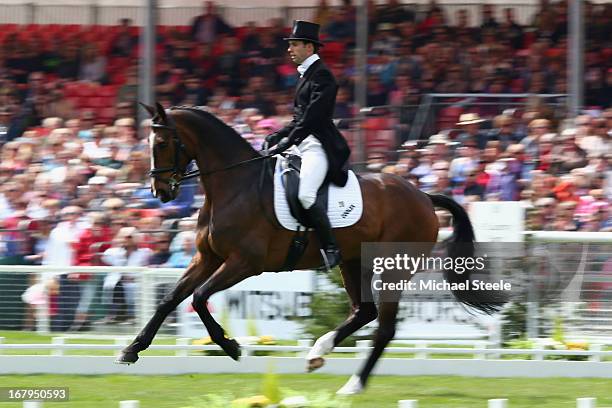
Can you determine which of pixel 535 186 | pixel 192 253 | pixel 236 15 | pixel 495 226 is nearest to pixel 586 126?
pixel 535 186

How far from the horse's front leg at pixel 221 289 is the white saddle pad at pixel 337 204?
418 millimetres

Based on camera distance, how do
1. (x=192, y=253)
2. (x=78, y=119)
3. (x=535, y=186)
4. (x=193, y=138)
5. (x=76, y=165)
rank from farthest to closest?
(x=78, y=119), (x=76, y=165), (x=535, y=186), (x=192, y=253), (x=193, y=138)

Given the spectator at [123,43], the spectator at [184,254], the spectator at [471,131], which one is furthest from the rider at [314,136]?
the spectator at [123,43]

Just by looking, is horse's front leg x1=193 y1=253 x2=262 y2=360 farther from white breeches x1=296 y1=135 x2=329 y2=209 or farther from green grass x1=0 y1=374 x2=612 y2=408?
white breeches x1=296 y1=135 x2=329 y2=209

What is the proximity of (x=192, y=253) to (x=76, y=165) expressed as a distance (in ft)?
8.85

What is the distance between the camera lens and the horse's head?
8125mm

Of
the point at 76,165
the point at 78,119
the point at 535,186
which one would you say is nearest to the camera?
the point at 535,186

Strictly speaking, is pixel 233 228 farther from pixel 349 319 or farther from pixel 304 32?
pixel 304 32

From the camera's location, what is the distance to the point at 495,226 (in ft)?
32.1

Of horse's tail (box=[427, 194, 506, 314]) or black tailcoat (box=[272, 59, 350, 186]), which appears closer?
black tailcoat (box=[272, 59, 350, 186])

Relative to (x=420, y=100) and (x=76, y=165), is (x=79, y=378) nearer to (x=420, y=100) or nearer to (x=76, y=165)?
(x=76, y=165)

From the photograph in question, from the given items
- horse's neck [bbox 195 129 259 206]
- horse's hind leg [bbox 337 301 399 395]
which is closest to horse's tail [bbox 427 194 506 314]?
horse's hind leg [bbox 337 301 399 395]

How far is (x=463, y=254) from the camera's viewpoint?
9.22m

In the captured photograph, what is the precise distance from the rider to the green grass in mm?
1006
